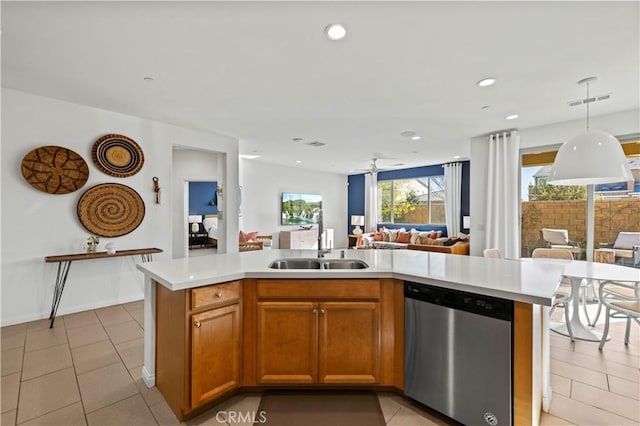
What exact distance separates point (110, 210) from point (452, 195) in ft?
24.6

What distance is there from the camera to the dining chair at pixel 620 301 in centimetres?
246

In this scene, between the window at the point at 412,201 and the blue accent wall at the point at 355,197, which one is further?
the blue accent wall at the point at 355,197

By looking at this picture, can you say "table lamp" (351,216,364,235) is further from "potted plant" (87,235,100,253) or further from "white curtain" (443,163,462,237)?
"potted plant" (87,235,100,253)

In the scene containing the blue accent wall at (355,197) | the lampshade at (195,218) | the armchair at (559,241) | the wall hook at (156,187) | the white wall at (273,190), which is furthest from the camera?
the blue accent wall at (355,197)

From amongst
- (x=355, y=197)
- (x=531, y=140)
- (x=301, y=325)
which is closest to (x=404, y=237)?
(x=355, y=197)

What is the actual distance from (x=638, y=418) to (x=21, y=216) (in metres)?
5.51

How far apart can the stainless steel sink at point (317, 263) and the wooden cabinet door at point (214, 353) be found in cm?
56

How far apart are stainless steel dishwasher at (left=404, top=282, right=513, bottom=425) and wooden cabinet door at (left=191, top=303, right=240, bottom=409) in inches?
43.2

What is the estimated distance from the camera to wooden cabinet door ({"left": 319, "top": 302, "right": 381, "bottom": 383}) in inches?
74.8

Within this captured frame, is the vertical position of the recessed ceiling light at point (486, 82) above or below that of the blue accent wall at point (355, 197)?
above

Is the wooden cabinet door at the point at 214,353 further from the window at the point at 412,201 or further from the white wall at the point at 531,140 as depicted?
the window at the point at 412,201

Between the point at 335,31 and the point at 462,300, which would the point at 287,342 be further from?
the point at 335,31

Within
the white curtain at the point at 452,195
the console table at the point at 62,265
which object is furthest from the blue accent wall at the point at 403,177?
the console table at the point at 62,265

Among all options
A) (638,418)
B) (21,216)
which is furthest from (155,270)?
(638,418)
